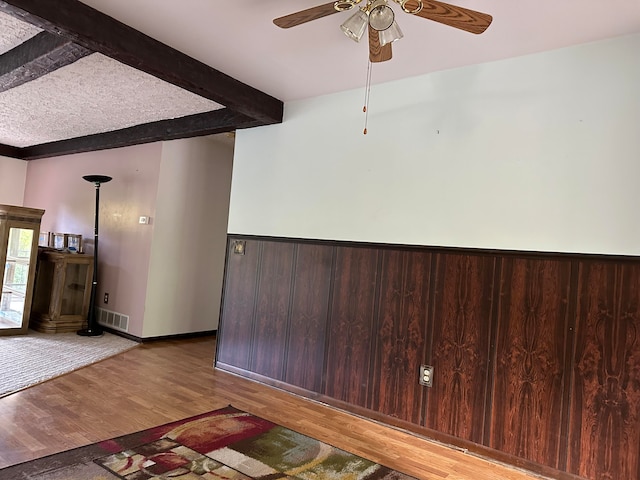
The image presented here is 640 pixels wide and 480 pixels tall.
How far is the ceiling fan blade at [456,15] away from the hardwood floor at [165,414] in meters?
2.26

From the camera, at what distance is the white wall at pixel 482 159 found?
93.4 inches

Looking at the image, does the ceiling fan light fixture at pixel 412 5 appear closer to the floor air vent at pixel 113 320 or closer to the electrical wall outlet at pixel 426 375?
the electrical wall outlet at pixel 426 375

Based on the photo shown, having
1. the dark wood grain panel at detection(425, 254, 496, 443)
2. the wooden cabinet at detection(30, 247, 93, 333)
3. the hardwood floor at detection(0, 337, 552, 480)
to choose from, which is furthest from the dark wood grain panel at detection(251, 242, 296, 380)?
the wooden cabinet at detection(30, 247, 93, 333)

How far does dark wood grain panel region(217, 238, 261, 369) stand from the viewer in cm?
384

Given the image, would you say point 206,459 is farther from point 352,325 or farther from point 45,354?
point 45,354

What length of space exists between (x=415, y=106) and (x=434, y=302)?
4.60ft

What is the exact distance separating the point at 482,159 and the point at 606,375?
143cm

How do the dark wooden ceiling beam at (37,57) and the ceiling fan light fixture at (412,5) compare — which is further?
the dark wooden ceiling beam at (37,57)

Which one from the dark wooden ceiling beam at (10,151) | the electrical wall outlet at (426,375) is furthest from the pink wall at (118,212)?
the electrical wall outlet at (426,375)

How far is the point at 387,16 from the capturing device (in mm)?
1731

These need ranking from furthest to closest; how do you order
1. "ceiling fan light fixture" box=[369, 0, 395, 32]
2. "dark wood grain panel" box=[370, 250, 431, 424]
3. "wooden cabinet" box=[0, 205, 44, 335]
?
"wooden cabinet" box=[0, 205, 44, 335] < "dark wood grain panel" box=[370, 250, 431, 424] < "ceiling fan light fixture" box=[369, 0, 395, 32]

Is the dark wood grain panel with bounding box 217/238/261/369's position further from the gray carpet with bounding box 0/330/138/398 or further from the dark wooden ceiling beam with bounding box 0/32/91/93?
the dark wooden ceiling beam with bounding box 0/32/91/93

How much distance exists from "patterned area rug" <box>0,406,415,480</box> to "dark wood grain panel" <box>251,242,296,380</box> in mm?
913

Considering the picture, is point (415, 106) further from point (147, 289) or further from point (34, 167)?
point (34, 167)
